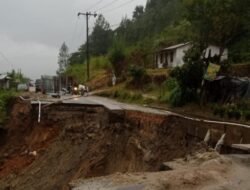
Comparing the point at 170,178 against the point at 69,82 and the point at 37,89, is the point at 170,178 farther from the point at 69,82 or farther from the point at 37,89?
the point at 69,82

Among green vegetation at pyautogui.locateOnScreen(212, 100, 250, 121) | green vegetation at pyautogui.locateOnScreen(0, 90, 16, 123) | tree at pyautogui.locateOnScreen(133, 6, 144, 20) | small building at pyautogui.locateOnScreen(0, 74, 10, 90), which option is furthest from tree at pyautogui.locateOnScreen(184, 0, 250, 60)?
tree at pyautogui.locateOnScreen(133, 6, 144, 20)

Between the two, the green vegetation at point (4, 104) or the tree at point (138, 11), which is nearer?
the green vegetation at point (4, 104)

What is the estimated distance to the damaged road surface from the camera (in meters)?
8.69

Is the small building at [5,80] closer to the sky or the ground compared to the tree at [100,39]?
closer to the ground

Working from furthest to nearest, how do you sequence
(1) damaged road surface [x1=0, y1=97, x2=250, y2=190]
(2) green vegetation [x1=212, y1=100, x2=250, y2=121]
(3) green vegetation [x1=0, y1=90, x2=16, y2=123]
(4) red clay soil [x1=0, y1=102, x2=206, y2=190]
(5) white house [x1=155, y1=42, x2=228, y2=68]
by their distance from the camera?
(5) white house [x1=155, y1=42, x2=228, y2=68] → (3) green vegetation [x1=0, y1=90, x2=16, y2=123] → (2) green vegetation [x1=212, y1=100, x2=250, y2=121] → (4) red clay soil [x1=0, y1=102, x2=206, y2=190] → (1) damaged road surface [x1=0, y1=97, x2=250, y2=190]

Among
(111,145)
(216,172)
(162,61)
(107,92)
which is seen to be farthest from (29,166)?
(162,61)

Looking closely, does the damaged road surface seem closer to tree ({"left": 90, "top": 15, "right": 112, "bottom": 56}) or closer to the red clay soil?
the red clay soil

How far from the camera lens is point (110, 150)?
2050cm

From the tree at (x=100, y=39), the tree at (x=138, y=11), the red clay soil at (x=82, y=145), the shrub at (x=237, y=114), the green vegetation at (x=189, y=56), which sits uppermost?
the tree at (x=138, y=11)

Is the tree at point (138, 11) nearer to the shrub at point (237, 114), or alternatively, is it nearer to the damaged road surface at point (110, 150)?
the damaged road surface at point (110, 150)

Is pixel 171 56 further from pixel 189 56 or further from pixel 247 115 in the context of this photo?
pixel 247 115

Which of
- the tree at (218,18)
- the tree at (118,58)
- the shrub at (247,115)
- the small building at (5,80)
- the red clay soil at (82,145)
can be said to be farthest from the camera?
the small building at (5,80)

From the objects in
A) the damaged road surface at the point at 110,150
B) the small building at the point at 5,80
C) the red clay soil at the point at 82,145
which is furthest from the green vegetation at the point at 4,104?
the small building at the point at 5,80

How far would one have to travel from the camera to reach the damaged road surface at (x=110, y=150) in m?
8.69
